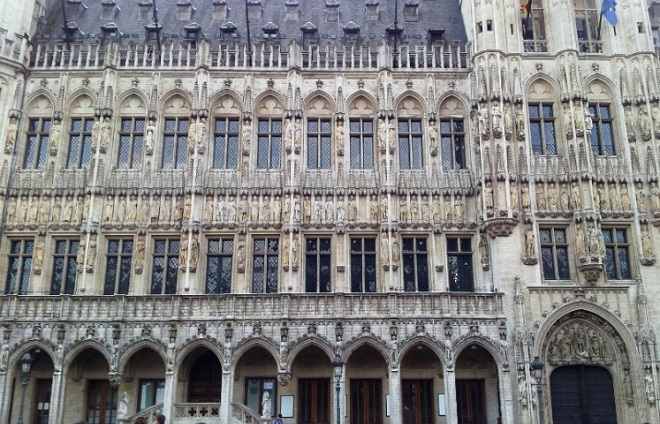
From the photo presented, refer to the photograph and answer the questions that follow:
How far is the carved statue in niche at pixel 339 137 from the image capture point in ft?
89.9

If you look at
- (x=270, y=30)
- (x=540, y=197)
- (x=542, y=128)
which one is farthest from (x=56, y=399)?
(x=542, y=128)

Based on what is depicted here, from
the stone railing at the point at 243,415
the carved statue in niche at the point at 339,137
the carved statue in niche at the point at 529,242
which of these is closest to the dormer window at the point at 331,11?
the carved statue in niche at the point at 339,137

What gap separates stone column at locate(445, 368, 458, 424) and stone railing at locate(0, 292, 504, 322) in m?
2.36

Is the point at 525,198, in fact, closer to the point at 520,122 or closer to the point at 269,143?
the point at 520,122

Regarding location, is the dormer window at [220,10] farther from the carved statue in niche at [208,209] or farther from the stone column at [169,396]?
the stone column at [169,396]

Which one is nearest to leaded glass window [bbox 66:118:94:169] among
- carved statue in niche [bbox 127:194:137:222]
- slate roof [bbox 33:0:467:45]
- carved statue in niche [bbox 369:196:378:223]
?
carved statue in niche [bbox 127:194:137:222]

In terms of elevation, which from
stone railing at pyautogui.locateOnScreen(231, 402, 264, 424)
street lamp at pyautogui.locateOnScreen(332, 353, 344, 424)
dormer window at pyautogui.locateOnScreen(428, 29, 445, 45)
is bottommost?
stone railing at pyautogui.locateOnScreen(231, 402, 264, 424)

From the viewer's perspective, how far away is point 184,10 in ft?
109

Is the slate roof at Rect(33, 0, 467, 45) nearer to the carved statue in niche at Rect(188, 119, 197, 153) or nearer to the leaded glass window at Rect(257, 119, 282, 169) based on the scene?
the leaded glass window at Rect(257, 119, 282, 169)

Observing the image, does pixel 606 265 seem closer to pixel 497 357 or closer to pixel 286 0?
pixel 497 357

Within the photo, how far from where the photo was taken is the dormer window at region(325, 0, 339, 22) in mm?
32938

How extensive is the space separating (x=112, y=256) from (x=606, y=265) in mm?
21562

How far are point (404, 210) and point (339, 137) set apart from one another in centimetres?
454

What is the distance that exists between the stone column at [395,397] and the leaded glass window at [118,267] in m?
12.1
